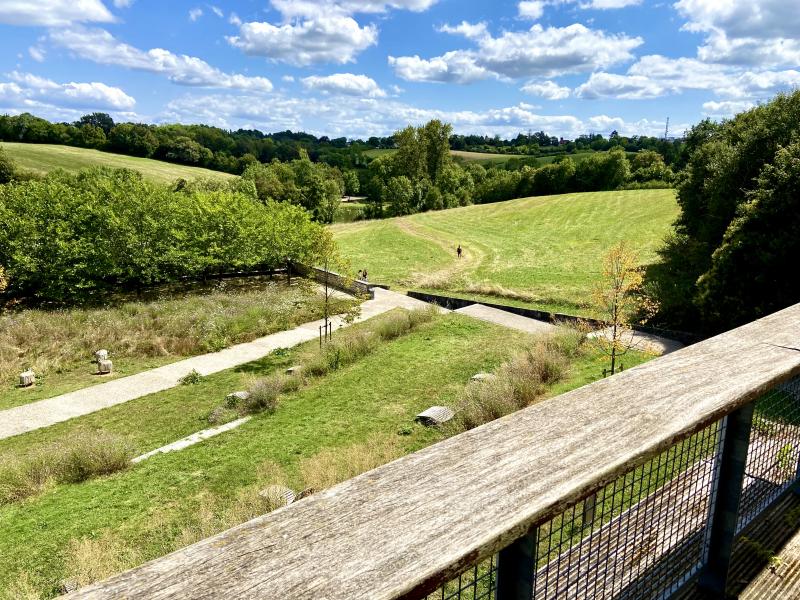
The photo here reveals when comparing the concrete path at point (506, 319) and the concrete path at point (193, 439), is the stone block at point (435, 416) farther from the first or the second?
the concrete path at point (506, 319)

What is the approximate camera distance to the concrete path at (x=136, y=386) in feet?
49.2

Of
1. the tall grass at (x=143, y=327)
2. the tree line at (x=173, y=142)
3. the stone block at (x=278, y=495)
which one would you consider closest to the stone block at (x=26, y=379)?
the tall grass at (x=143, y=327)

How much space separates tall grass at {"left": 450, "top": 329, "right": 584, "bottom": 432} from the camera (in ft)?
40.9

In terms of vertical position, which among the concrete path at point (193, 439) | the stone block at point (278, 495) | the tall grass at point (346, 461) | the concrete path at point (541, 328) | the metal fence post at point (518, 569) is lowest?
the concrete path at point (193, 439)

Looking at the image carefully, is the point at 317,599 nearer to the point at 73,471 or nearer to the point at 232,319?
the point at 73,471

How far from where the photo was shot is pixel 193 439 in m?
13.2

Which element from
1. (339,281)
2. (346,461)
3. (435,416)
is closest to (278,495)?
(346,461)

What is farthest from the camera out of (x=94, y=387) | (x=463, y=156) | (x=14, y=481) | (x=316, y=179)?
(x=463, y=156)

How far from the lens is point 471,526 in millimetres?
1499

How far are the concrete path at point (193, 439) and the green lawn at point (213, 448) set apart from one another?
32 centimetres

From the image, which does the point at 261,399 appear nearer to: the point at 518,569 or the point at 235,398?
the point at 235,398

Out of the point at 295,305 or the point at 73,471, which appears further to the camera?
the point at 295,305

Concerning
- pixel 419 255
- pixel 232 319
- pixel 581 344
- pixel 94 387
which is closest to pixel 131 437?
pixel 94 387

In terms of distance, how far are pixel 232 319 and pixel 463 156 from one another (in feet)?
413
